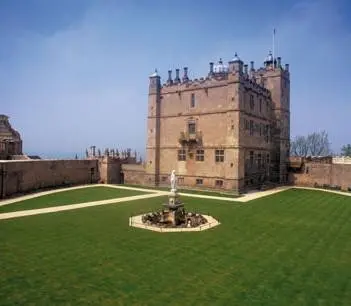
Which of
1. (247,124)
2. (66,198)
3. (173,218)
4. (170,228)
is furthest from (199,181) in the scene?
(170,228)

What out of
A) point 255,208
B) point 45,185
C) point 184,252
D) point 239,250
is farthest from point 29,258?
point 45,185

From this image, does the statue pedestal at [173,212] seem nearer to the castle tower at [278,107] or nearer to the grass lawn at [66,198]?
the grass lawn at [66,198]

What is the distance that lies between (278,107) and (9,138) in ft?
130

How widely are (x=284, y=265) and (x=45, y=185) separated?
30213mm

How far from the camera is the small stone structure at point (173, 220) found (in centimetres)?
1919

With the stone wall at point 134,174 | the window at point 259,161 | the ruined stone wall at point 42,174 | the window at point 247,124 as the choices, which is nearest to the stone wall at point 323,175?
the window at point 259,161

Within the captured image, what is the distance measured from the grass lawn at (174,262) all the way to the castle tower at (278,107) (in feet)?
74.6

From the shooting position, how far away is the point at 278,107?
43969mm

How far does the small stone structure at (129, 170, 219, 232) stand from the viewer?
19188 mm

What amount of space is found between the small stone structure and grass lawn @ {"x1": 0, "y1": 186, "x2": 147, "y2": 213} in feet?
30.2

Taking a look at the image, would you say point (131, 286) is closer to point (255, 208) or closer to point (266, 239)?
point (266, 239)

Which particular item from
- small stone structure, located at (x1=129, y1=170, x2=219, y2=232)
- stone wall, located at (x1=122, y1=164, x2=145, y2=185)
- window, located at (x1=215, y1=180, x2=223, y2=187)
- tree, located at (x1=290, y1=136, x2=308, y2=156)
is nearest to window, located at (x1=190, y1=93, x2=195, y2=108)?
window, located at (x1=215, y1=180, x2=223, y2=187)

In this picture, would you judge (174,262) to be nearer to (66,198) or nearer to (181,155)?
(66,198)

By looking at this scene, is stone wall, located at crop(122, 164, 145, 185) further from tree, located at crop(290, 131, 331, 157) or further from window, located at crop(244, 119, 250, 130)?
tree, located at crop(290, 131, 331, 157)
